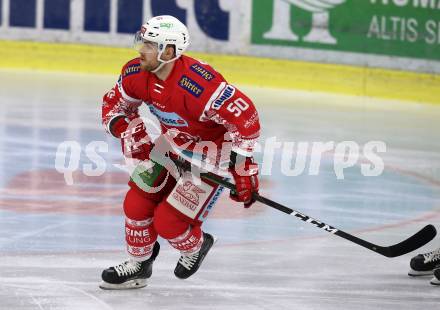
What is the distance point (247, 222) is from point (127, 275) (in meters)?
1.55

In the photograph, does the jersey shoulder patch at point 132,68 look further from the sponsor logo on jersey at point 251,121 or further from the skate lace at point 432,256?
the skate lace at point 432,256

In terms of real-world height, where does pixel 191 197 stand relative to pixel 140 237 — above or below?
above

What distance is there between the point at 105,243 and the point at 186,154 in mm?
1025

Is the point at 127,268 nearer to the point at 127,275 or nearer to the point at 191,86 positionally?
the point at 127,275

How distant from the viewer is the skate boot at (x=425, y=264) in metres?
5.62

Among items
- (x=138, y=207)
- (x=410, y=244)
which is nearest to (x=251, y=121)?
(x=138, y=207)

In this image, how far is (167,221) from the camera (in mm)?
5184

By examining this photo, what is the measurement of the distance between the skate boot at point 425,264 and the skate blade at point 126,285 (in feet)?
4.35

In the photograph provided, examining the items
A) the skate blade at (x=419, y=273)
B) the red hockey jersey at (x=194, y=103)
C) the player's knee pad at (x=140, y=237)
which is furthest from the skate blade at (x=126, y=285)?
the skate blade at (x=419, y=273)

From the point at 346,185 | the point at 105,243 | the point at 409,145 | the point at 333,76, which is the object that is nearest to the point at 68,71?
the point at 333,76

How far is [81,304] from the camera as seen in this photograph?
503 centimetres

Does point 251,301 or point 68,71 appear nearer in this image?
point 251,301

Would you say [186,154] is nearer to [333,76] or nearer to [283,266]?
[283,266]

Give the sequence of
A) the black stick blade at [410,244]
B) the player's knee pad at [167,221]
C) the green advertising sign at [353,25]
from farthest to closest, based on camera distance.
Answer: the green advertising sign at [353,25] → the black stick blade at [410,244] → the player's knee pad at [167,221]
